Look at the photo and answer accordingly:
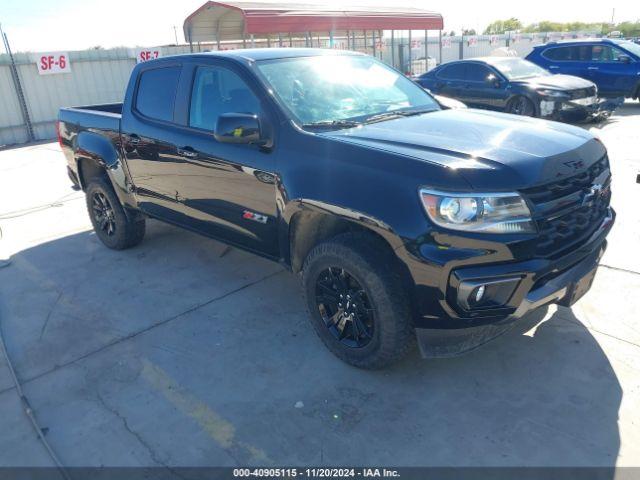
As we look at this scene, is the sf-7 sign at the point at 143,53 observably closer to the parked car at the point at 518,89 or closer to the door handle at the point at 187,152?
the parked car at the point at 518,89

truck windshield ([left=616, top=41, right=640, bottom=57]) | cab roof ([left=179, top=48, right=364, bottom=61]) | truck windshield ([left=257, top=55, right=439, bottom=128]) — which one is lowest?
truck windshield ([left=616, top=41, right=640, bottom=57])

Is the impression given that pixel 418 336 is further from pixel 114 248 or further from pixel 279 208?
pixel 114 248

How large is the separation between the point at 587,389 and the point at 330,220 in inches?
69.5

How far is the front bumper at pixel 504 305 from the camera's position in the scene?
101 inches

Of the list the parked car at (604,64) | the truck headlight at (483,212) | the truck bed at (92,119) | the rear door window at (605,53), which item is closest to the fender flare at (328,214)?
the truck headlight at (483,212)

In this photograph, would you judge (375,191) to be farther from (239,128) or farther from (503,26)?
(503,26)

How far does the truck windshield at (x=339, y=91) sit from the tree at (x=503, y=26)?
283 ft

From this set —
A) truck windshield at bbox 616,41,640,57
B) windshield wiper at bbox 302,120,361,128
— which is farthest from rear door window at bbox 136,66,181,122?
truck windshield at bbox 616,41,640,57

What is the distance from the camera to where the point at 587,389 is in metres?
2.95

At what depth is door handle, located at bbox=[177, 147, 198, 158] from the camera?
401cm

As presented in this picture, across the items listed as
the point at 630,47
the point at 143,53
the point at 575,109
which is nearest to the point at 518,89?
the point at 575,109

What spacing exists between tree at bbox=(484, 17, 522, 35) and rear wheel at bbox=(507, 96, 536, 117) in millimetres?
79072

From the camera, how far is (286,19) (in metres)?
16.6

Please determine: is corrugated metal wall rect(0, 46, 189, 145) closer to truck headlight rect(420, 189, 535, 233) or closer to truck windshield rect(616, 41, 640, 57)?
truck windshield rect(616, 41, 640, 57)
